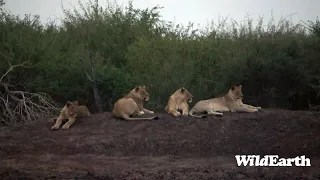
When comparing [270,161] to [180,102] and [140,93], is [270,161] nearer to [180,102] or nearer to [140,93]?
[180,102]

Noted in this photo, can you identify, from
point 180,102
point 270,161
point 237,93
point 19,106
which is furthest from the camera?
point 19,106

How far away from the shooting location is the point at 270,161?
9523mm

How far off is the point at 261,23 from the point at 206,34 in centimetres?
251

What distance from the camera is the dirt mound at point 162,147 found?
8562 mm

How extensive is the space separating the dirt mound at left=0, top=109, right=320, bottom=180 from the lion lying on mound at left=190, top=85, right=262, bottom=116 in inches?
20.5

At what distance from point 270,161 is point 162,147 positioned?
2491 millimetres

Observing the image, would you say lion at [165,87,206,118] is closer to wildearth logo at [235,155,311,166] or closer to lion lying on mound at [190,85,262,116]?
lion lying on mound at [190,85,262,116]

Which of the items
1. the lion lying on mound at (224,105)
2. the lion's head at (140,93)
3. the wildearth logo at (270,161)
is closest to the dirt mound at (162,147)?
the wildearth logo at (270,161)

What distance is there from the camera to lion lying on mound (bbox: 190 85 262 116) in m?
13.6

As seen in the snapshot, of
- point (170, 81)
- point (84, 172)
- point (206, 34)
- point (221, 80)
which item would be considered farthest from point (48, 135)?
point (206, 34)

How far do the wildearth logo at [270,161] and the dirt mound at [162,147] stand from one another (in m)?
0.19

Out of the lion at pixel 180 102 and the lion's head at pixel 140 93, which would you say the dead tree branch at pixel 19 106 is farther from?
the lion at pixel 180 102

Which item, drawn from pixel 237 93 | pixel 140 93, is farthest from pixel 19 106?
pixel 237 93

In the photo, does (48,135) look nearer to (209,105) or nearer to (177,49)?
(209,105)
